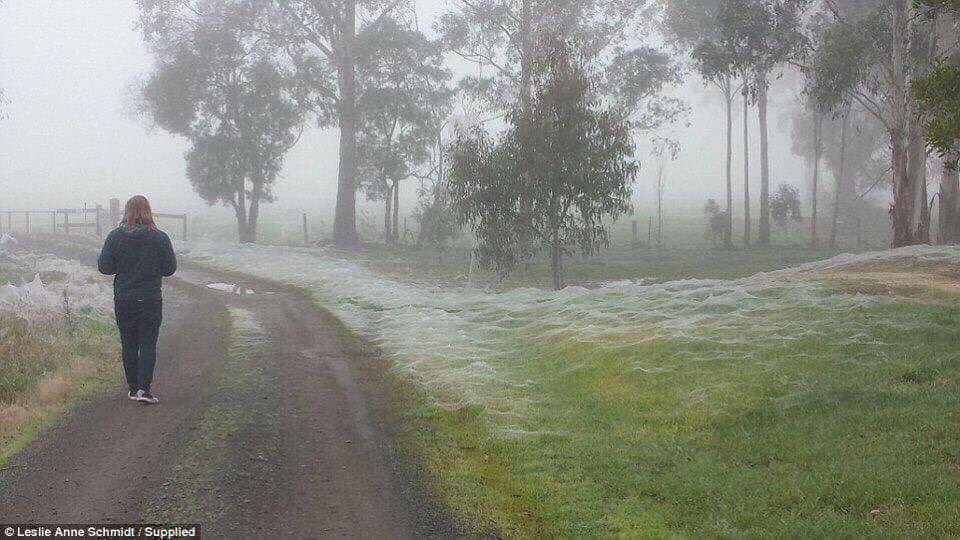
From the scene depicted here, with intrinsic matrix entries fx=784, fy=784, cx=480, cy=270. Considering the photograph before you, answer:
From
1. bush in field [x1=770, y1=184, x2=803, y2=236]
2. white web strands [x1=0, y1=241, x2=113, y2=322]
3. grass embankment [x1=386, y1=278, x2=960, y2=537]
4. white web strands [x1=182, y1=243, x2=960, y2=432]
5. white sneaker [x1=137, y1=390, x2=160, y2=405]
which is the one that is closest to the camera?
grass embankment [x1=386, y1=278, x2=960, y2=537]

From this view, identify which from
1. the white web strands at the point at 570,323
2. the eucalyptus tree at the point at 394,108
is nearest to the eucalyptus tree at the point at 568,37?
the eucalyptus tree at the point at 394,108

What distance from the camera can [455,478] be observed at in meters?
7.49

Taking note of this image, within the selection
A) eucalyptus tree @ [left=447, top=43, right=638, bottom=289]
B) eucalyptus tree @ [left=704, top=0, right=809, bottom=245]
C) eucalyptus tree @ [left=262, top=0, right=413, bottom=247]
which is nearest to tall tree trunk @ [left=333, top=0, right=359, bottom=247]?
eucalyptus tree @ [left=262, top=0, right=413, bottom=247]

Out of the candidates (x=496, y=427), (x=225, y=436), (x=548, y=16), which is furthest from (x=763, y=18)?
(x=225, y=436)

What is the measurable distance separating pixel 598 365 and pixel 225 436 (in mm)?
5684

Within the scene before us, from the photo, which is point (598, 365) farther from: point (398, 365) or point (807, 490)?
point (807, 490)

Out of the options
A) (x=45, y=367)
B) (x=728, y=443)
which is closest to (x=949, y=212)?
(x=728, y=443)

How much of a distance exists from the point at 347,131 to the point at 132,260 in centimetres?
3431

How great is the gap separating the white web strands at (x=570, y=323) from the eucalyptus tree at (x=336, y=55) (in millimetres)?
21549

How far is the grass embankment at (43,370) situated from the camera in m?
8.88

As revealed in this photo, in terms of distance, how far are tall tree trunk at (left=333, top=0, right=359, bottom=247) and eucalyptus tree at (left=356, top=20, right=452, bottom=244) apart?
678 mm

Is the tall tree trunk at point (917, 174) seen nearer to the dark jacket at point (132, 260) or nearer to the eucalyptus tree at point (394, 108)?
the dark jacket at point (132, 260)

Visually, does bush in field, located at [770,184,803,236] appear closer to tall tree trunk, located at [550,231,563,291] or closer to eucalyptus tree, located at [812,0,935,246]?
eucalyptus tree, located at [812,0,935,246]

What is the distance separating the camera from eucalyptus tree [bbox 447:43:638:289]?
70.4 feet
